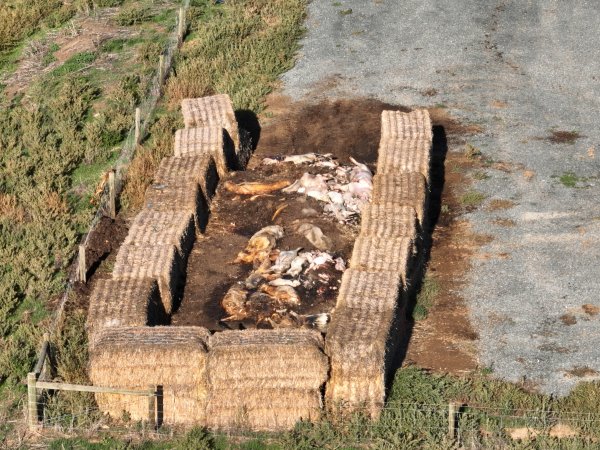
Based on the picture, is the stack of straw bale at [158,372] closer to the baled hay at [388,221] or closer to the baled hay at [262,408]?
the baled hay at [262,408]

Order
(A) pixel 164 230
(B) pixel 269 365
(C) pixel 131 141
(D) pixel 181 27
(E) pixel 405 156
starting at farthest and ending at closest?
1. (D) pixel 181 27
2. (C) pixel 131 141
3. (E) pixel 405 156
4. (A) pixel 164 230
5. (B) pixel 269 365

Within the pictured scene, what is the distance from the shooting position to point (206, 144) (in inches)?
1272

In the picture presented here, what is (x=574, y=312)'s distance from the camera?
2698 cm

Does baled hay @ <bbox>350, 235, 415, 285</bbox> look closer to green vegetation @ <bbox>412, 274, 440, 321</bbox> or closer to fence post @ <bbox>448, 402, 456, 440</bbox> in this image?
green vegetation @ <bbox>412, 274, 440, 321</bbox>

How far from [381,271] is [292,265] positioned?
230 cm

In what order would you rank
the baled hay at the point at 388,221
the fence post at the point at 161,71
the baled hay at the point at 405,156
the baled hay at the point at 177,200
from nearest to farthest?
the baled hay at the point at 388,221 → the baled hay at the point at 177,200 → the baled hay at the point at 405,156 → the fence post at the point at 161,71

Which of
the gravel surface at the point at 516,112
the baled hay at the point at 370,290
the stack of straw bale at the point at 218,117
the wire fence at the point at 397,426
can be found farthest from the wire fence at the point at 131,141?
the baled hay at the point at 370,290

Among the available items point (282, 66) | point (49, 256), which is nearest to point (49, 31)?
point (282, 66)

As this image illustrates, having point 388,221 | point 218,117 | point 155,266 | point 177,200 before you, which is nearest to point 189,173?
point 177,200

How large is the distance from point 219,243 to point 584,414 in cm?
970

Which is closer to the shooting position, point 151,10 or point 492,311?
point 492,311

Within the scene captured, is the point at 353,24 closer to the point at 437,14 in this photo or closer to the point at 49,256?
the point at 437,14

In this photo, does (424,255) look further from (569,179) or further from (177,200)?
(177,200)

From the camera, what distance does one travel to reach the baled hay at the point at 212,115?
110 feet
